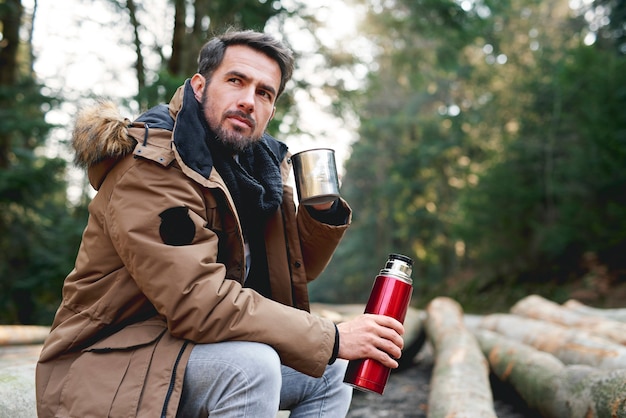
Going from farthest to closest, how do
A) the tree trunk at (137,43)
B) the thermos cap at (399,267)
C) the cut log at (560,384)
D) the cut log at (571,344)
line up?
the tree trunk at (137,43) → the cut log at (571,344) → the cut log at (560,384) → the thermos cap at (399,267)

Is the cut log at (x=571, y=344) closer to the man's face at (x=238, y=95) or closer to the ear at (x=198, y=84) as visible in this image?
the man's face at (x=238, y=95)

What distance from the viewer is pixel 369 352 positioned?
191 centimetres

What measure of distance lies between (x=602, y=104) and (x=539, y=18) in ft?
34.0

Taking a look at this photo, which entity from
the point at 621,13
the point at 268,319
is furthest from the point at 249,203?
the point at 621,13

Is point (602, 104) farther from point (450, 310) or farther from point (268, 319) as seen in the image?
point (268, 319)

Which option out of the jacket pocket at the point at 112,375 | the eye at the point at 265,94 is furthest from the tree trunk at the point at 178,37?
the jacket pocket at the point at 112,375

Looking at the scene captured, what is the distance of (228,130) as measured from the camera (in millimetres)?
2184

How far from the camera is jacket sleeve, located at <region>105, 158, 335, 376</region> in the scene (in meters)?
1.71

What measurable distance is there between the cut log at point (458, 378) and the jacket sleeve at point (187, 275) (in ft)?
6.01

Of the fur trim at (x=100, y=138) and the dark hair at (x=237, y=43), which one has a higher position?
the dark hair at (x=237, y=43)

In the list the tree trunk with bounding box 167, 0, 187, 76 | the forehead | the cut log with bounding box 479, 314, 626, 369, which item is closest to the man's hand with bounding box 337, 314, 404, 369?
the forehead

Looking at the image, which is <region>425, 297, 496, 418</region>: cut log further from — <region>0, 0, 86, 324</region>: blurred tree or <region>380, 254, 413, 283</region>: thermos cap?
<region>0, 0, 86, 324</region>: blurred tree

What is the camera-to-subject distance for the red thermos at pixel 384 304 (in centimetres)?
195

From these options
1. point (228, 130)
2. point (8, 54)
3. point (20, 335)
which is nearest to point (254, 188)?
point (228, 130)
